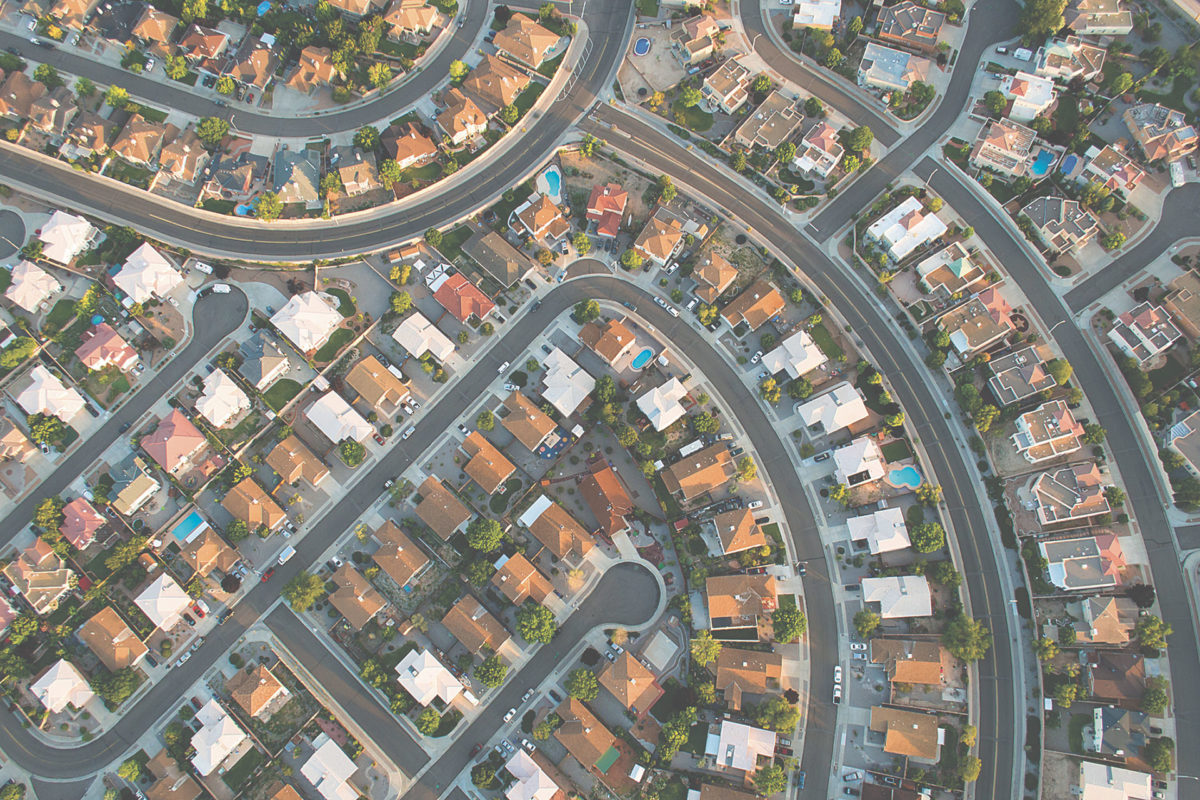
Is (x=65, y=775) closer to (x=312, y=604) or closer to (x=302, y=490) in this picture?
(x=312, y=604)

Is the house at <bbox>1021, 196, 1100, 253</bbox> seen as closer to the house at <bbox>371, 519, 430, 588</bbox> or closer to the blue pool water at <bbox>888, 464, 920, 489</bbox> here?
the blue pool water at <bbox>888, 464, 920, 489</bbox>

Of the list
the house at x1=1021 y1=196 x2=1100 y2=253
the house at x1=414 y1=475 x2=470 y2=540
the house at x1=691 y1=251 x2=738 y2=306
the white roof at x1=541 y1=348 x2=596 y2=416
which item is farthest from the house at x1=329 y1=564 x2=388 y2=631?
the house at x1=1021 y1=196 x2=1100 y2=253

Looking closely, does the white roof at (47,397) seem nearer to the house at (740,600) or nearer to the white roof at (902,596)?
the house at (740,600)

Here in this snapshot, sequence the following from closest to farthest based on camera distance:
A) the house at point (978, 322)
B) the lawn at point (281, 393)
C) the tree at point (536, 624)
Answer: the tree at point (536, 624) → the house at point (978, 322) → the lawn at point (281, 393)

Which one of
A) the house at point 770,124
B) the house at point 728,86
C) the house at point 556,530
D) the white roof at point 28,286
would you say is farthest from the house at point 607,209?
the white roof at point 28,286

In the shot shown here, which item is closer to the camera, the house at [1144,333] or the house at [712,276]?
the house at [1144,333]

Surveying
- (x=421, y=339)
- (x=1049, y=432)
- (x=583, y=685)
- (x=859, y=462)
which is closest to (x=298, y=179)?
(x=421, y=339)
